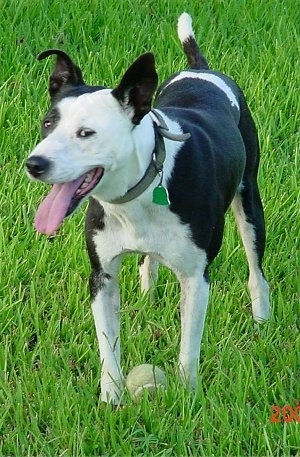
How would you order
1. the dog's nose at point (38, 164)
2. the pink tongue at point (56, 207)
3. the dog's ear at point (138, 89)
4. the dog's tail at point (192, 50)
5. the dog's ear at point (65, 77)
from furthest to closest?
the dog's tail at point (192, 50), the dog's ear at point (65, 77), the dog's ear at point (138, 89), the pink tongue at point (56, 207), the dog's nose at point (38, 164)

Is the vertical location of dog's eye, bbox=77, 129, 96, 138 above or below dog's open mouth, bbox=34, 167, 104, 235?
above

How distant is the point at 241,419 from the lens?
3.72 m

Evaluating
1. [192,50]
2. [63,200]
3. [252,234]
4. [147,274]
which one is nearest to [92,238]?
[63,200]

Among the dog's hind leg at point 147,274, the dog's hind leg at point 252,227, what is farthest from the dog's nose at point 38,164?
the dog's hind leg at point 252,227

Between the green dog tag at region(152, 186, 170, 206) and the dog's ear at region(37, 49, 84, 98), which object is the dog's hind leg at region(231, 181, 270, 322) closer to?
the green dog tag at region(152, 186, 170, 206)

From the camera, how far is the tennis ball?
3.96 metres

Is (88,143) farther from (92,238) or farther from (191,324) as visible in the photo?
(191,324)

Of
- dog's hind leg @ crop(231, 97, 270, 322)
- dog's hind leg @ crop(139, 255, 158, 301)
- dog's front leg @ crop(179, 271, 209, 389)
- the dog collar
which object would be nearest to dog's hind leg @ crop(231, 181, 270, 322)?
dog's hind leg @ crop(231, 97, 270, 322)

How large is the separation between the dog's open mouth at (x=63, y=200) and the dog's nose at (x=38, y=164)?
6.0 inches

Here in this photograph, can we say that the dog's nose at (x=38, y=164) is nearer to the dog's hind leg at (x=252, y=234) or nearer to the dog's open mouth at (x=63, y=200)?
the dog's open mouth at (x=63, y=200)

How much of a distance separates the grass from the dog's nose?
94 centimetres

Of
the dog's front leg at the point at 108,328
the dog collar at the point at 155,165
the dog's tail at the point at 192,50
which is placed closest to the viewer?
the dog collar at the point at 155,165

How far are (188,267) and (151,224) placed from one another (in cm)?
25

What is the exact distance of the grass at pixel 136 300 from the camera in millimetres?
3744
